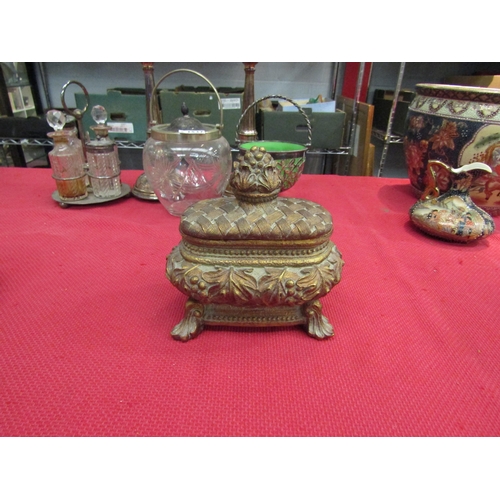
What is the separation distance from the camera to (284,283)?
2.08ft

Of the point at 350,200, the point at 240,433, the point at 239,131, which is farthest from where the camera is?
the point at 350,200

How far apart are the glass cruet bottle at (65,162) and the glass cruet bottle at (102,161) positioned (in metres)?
0.04

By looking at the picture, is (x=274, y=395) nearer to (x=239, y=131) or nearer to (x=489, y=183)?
(x=239, y=131)

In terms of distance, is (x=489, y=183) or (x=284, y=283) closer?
(x=284, y=283)

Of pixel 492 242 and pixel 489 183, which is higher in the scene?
pixel 489 183

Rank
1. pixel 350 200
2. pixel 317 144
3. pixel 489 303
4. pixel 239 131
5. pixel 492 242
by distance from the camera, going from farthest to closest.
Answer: pixel 317 144 → pixel 350 200 → pixel 239 131 → pixel 492 242 → pixel 489 303

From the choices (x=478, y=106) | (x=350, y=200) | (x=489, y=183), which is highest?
(x=478, y=106)

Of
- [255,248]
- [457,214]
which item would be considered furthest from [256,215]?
[457,214]

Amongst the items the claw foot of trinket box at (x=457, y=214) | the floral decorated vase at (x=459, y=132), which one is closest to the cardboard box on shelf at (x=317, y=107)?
the floral decorated vase at (x=459, y=132)

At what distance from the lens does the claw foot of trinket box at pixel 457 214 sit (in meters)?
1.10

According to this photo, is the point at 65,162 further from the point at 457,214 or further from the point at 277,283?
the point at 457,214

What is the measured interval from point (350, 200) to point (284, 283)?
0.98m

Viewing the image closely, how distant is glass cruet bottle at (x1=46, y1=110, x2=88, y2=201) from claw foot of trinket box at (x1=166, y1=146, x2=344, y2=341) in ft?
2.71

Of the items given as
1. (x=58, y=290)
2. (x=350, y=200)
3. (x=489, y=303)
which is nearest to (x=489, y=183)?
(x=350, y=200)
